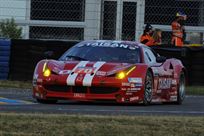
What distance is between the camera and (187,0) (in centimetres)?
2588

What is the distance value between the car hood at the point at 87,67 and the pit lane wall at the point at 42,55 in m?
6.28

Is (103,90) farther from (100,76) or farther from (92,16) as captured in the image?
(92,16)

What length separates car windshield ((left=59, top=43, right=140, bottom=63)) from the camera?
1272cm

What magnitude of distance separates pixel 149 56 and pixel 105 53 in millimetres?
965

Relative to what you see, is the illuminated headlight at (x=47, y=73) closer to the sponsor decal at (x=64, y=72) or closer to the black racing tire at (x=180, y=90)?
the sponsor decal at (x=64, y=72)

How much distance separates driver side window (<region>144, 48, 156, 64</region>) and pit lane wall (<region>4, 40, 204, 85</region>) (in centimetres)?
535

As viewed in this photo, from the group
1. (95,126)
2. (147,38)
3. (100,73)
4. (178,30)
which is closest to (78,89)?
(100,73)

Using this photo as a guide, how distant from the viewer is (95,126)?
8.02 m

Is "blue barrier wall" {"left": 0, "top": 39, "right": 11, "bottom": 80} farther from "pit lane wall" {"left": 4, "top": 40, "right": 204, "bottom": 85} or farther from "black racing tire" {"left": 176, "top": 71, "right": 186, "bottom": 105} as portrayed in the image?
"black racing tire" {"left": 176, "top": 71, "right": 186, "bottom": 105}

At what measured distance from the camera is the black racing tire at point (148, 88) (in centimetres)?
1224

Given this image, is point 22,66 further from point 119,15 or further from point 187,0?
point 187,0

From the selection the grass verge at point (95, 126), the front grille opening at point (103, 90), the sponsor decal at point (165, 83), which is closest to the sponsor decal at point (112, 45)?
the sponsor decal at point (165, 83)

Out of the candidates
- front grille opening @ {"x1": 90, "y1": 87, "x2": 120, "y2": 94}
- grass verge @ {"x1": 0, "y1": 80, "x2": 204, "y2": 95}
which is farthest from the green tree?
front grille opening @ {"x1": 90, "y1": 87, "x2": 120, "y2": 94}

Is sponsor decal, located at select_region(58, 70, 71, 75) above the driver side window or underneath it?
underneath
